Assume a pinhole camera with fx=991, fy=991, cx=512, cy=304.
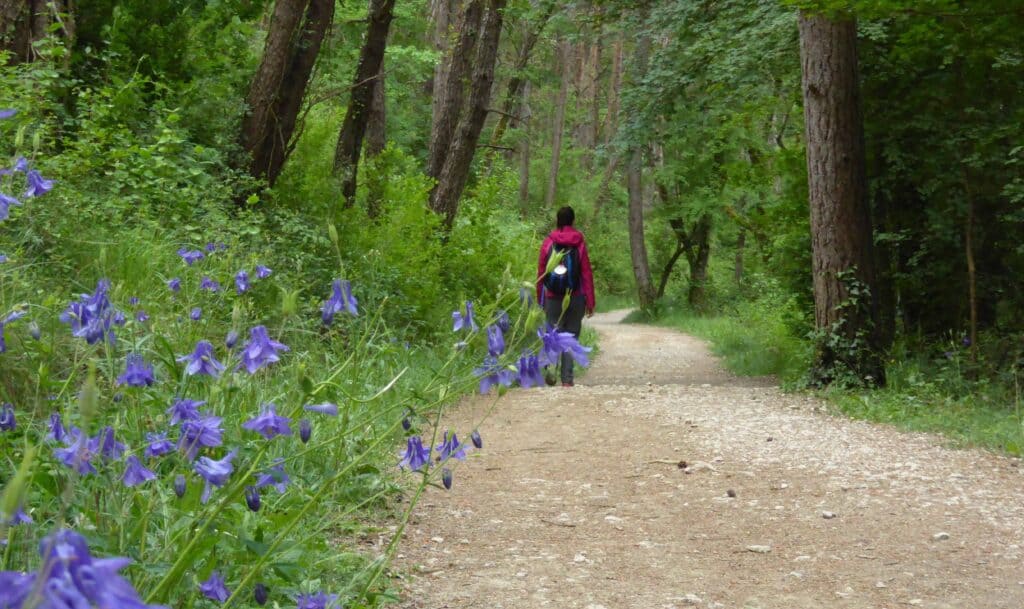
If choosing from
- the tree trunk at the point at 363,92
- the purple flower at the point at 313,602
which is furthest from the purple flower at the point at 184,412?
the tree trunk at the point at 363,92

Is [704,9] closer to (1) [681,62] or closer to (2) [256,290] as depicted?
(1) [681,62]

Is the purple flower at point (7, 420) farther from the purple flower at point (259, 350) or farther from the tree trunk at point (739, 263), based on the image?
the tree trunk at point (739, 263)

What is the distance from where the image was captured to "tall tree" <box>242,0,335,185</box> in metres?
10.0

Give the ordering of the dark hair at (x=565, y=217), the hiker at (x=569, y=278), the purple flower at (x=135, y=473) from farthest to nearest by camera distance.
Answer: the dark hair at (x=565, y=217) < the hiker at (x=569, y=278) < the purple flower at (x=135, y=473)

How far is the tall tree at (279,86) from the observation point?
10008mm

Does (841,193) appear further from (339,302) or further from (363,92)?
(339,302)

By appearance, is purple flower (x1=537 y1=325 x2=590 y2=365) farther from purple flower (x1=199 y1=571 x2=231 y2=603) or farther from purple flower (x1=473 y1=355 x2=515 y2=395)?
purple flower (x1=199 y1=571 x2=231 y2=603)

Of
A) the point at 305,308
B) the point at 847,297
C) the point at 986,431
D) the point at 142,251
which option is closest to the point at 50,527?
the point at 142,251

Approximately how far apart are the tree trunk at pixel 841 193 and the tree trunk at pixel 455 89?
560cm

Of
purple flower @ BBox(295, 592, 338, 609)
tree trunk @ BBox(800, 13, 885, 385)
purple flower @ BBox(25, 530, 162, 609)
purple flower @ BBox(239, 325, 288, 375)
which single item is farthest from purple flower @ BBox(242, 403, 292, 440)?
tree trunk @ BBox(800, 13, 885, 385)

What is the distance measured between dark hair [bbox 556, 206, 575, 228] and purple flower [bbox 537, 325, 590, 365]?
24.0ft

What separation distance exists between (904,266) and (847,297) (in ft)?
5.75

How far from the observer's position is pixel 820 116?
9.20 metres

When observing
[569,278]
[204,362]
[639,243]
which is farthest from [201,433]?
[639,243]
